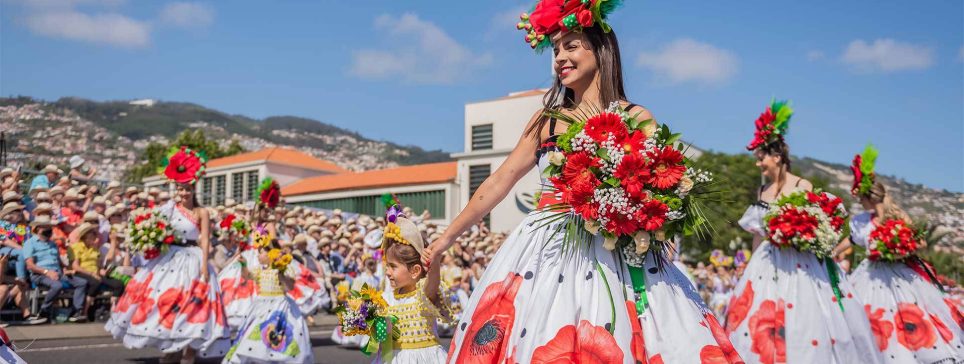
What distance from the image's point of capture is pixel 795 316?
7.51 meters

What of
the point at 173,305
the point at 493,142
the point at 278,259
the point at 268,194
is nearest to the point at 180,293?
the point at 173,305

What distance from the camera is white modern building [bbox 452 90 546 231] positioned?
2190 inches

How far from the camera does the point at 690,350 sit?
12.2 feet

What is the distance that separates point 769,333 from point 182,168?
6.83m

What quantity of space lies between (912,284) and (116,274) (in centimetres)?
1212

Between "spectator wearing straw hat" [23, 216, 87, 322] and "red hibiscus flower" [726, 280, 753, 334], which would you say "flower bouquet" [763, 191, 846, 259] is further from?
"spectator wearing straw hat" [23, 216, 87, 322]

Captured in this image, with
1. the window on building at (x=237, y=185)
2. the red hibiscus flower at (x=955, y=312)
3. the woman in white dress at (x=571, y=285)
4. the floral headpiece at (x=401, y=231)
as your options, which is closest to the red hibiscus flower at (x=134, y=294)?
the floral headpiece at (x=401, y=231)

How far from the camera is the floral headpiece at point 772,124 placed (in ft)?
27.7

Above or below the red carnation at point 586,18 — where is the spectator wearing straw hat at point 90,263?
below

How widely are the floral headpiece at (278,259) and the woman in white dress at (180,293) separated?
3.20 feet

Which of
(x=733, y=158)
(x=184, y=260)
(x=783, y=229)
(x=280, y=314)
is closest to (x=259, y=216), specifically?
(x=184, y=260)

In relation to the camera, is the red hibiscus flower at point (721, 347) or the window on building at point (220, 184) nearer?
the red hibiscus flower at point (721, 347)

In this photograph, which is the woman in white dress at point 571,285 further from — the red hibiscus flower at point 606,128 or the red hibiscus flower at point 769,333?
the red hibiscus flower at point 769,333

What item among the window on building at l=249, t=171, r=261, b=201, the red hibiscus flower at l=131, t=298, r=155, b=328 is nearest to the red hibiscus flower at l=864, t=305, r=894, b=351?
the red hibiscus flower at l=131, t=298, r=155, b=328
